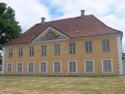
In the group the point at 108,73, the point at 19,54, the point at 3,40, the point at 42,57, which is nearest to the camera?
the point at 108,73

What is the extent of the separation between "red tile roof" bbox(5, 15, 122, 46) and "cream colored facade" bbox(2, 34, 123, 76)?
65 cm

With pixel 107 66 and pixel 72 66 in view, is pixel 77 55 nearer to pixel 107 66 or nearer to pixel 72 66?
pixel 72 66

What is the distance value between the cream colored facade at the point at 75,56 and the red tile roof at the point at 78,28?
0.65 metres

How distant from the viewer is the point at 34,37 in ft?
108

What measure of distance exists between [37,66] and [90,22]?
10233mm

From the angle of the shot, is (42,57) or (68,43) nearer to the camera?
(68,43)

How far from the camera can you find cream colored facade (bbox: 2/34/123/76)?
2650 centimetres

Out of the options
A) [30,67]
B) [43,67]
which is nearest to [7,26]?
[30,67]

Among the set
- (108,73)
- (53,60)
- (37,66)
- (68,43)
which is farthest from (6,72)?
(108,73)

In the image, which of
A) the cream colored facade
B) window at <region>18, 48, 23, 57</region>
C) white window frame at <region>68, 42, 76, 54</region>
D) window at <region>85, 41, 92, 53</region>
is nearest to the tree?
the cream colored facade

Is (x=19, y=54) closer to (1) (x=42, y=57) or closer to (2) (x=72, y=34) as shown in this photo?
(1) (x=42, y=57)

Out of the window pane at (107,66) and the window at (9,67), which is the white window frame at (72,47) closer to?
the window pane at (107,66)

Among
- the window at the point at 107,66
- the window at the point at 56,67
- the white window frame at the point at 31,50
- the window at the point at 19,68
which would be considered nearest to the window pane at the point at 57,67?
the window at the point at 56,67

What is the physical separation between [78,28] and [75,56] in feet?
14.4
